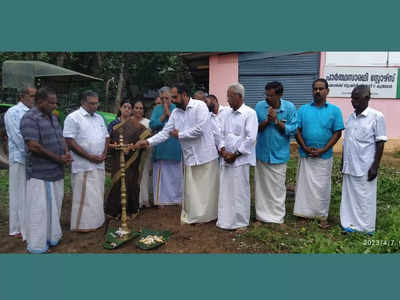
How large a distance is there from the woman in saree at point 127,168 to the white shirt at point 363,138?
119 inches

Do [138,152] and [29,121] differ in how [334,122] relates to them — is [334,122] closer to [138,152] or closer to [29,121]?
[138,152]

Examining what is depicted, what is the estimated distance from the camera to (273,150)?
15.3ft

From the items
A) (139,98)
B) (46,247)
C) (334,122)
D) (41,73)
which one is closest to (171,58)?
(41,73)

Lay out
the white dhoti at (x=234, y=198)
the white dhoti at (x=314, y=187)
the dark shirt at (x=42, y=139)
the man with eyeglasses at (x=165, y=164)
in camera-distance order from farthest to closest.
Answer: the man with eyeglasses at (x=165, y=164) → the white dhoti at (x=314, y=187) → the white dhoti at (x=234, y=198) → the dark shirt at (x=42, y=139)

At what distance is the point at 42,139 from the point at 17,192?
1168 millimetres

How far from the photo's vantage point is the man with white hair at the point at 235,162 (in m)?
4.46

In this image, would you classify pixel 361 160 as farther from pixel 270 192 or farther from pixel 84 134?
pixel 84 134

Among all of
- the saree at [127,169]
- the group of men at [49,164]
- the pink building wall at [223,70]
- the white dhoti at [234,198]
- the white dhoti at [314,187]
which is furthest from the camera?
the pink building wall at [223,70]

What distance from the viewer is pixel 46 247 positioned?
3.86 m

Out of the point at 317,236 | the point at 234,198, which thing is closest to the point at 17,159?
the point at 234,198

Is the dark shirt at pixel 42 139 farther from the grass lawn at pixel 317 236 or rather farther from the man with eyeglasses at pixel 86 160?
the grass lawn at pixel 317 236

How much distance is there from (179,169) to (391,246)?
11.0ft

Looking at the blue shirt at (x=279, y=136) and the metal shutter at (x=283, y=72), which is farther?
the metal shutter at (x=283, y=72)

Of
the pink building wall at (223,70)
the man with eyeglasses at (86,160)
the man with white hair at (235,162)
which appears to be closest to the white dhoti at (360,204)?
the man with white hair at (235,162)
